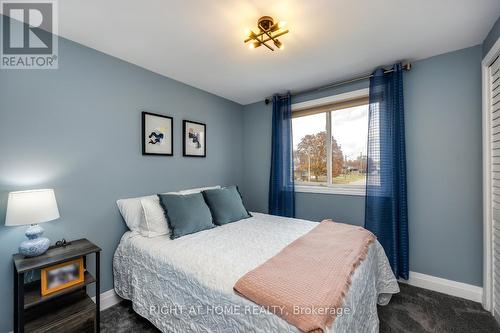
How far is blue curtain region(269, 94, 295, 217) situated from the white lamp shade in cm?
255

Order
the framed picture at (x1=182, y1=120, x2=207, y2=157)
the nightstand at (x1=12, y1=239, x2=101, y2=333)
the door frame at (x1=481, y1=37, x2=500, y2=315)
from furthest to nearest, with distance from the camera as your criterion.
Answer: the framed picture at (x1=182, y1=120, x2=207, y2=157) < the door frame at (x1=481, y1=37, x2=500, y2=315) < the nightstand at (x1=12, y1=239, x2=101, y2=333)

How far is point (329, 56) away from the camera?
229 centimetres

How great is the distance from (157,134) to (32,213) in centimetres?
137

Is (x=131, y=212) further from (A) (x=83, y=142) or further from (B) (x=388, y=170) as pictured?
(B) (x=388, y=170)

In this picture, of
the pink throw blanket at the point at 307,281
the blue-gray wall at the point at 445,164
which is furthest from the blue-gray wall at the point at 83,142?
the blue-gray wall at the point at 445,164

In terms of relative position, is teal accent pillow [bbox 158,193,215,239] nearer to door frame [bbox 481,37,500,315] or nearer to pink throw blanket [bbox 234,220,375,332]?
pink throw blanket [bbox 234,220,375,332]

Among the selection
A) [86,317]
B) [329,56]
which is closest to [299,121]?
[329,56]

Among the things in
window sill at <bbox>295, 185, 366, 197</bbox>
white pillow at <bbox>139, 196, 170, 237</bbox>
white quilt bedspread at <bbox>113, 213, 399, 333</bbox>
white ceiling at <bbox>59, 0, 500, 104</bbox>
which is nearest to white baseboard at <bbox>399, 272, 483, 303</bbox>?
white quilt bedspread at <bbox>113, 213, 399, 333</bbox>

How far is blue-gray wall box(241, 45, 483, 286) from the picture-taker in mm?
2131

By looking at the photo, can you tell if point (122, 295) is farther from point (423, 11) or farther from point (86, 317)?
point (423, 11)

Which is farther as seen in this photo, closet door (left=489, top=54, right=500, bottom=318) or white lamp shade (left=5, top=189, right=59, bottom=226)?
closet door (left=489, top=54, right=500, bottom=318)

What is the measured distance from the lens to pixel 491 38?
186 cm
